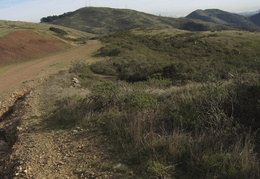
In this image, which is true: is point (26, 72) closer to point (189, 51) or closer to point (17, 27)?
point (189, 51)

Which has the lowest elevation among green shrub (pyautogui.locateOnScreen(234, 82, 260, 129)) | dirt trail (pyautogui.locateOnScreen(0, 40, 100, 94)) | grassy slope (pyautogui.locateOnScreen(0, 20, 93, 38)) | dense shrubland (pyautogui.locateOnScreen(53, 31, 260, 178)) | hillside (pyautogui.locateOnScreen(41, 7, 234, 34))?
dirt trail (pyautogui.locateOnScreen(0, 40, 100, 94))

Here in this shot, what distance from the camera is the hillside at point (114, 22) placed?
12659cm

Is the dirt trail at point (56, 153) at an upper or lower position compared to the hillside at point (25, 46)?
lower

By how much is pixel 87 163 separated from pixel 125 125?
2.97 ft

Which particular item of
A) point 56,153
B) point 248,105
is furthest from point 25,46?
point 248,105

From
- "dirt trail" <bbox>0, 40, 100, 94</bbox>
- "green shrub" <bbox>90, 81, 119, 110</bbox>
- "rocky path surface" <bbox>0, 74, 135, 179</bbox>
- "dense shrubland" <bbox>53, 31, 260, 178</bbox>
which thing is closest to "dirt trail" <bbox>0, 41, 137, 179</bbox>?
"rocky path surface" <bbox>0, 74, 135, 179</bbox>

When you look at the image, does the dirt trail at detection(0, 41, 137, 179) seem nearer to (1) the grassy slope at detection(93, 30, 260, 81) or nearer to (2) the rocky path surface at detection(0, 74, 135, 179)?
(2) the rocky path surface at detection(0, 74, 135, 179)

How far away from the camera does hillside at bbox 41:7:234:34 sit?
127 m

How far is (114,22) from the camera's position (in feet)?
478

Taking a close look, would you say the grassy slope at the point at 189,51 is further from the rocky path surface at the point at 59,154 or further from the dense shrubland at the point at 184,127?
the rocky path surface at the point at 59,154

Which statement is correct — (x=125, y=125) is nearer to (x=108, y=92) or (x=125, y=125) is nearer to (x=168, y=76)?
(x=108, y=92)

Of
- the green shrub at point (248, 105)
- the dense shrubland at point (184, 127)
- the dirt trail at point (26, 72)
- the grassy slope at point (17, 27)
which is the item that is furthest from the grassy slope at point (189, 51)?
the grassy slope at point (17, 27)

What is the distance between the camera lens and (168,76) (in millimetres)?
12555

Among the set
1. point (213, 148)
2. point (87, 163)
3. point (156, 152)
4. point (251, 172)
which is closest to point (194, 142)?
A: point (213, 148)
